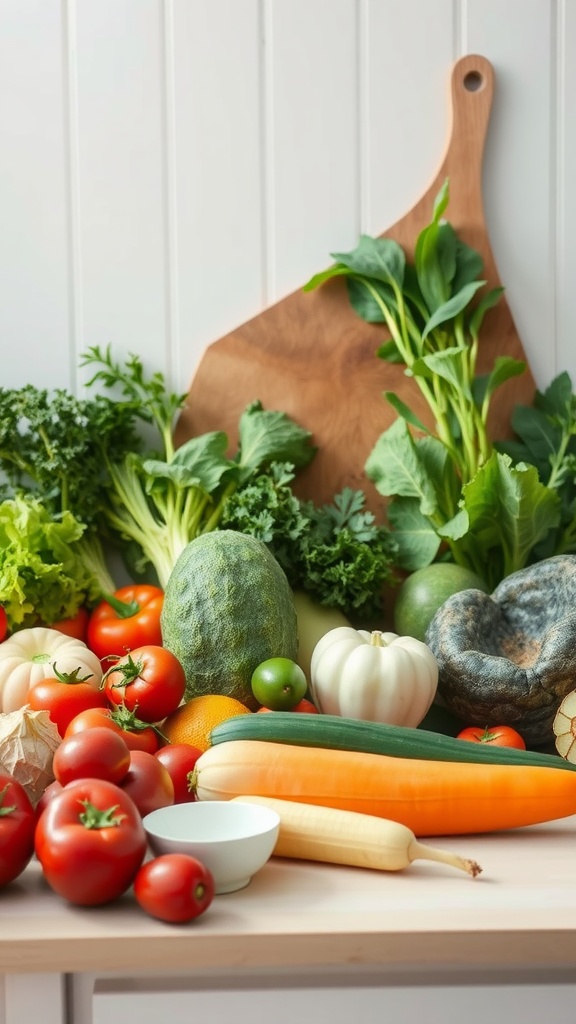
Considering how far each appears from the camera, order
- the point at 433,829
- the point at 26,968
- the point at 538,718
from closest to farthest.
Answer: the point at 26,968, the point at 433,829, the point at 538,718

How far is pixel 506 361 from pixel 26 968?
128 centimetres

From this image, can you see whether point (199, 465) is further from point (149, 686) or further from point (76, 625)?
point (149, 686)

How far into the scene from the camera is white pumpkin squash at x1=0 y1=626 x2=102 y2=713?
1354mm

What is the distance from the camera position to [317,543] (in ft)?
5.21

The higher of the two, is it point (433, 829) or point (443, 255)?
point (443, 255)

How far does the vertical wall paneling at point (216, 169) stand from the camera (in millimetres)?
1719

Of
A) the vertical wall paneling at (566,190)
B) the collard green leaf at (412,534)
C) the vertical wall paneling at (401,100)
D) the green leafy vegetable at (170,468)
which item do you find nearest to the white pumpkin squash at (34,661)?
the green leafy vegetable at (170,468)

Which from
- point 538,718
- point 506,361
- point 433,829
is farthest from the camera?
point 506,361

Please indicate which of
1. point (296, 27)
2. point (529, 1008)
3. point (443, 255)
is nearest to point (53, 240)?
point (296, 27)

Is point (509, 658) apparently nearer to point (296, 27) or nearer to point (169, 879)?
point (169, 879)

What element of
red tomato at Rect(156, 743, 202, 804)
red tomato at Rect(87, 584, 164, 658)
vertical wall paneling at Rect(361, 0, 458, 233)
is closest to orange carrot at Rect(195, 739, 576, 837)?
red tomato at Rect(156, 743, 202, 804)

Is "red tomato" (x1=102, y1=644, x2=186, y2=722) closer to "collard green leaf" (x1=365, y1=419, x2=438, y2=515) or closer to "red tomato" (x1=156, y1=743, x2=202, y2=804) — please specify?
"red tomato" (x1=156, y1=743, x2=202, y2=804)

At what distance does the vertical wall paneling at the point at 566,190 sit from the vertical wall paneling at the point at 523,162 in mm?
16

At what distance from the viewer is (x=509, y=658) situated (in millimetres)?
1504
